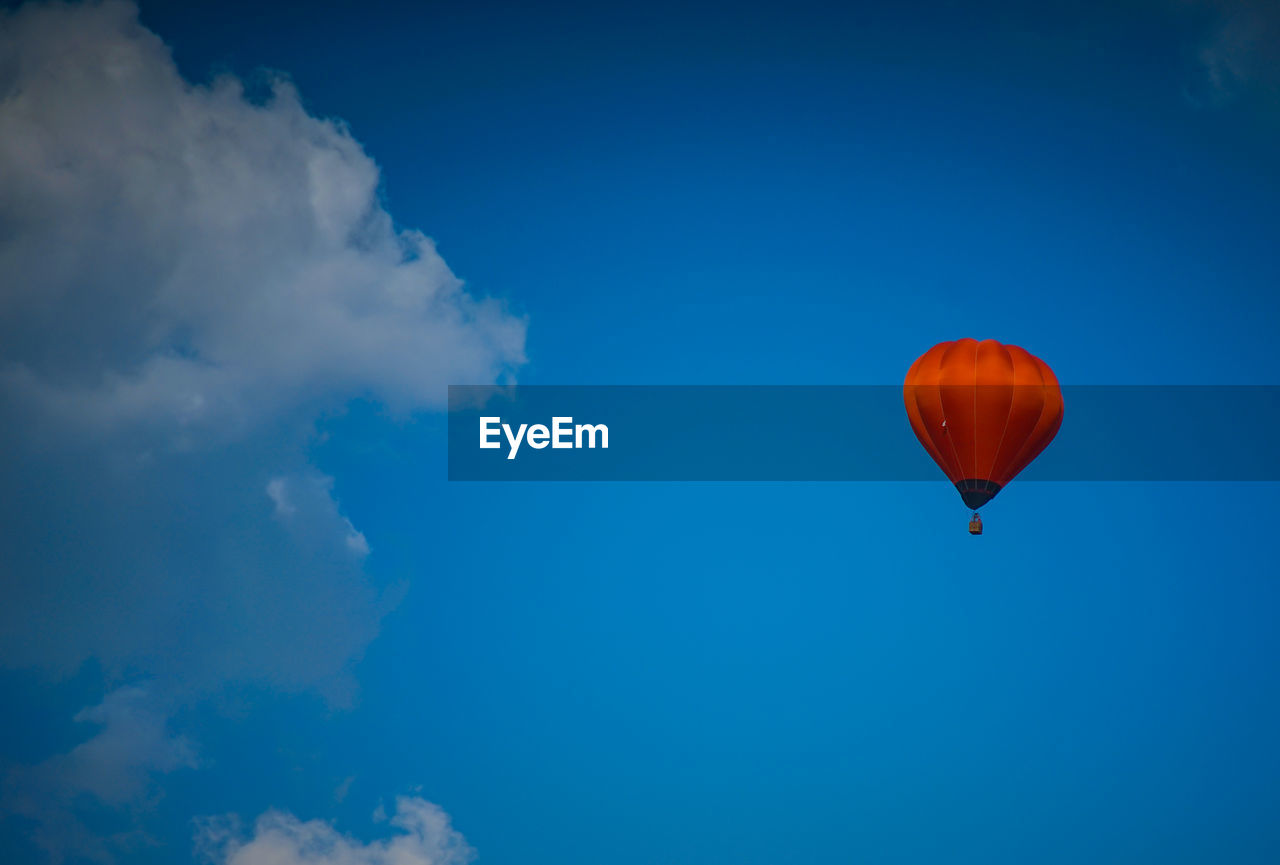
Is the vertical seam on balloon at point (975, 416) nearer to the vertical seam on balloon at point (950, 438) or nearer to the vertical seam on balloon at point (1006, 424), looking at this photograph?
the vertical seam on balloon at point (950, 438)

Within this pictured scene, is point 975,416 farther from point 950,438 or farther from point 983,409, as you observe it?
point 950,438

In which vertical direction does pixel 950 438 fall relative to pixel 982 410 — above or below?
below

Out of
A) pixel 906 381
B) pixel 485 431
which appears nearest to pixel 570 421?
pixel 485 431

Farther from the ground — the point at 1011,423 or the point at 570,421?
the point at 570,421

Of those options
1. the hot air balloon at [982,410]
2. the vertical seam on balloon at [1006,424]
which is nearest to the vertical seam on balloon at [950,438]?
the hot air balloon at [982,410]

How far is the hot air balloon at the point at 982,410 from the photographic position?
163ft

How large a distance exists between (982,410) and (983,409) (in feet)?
0.19

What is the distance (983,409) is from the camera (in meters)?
49.7

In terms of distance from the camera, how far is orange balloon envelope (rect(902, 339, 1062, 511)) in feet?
163

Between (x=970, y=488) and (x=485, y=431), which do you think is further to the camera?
(x=485, y=431)

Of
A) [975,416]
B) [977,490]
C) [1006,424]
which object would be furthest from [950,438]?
Result: [977,490]

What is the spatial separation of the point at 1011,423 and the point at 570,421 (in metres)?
20.8

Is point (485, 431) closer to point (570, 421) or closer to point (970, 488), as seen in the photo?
point (570, 421)

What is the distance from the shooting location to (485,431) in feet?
191
